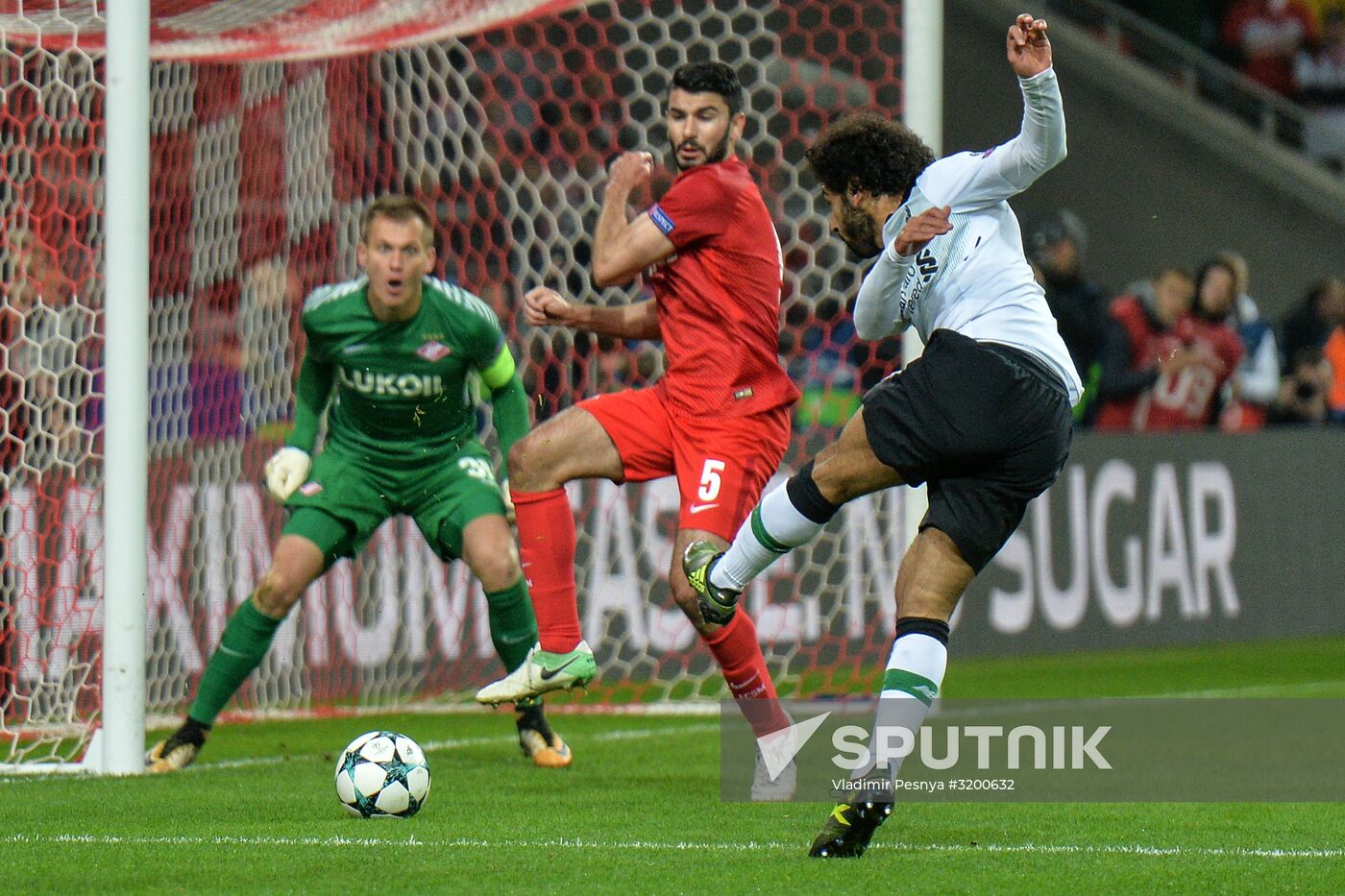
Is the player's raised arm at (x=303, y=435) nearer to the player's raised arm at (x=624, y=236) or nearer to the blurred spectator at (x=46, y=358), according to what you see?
the blurred spectator at (x=46, y=358)

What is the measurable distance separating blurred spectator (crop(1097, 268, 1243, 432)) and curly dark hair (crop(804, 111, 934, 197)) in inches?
277

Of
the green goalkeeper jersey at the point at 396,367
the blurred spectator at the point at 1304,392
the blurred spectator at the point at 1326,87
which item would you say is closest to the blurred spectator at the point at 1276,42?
the blurred spectator at the point at 1326,87

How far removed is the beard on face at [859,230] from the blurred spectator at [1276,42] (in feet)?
Answer: 41.0

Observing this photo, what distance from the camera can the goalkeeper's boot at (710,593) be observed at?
495 centimetres

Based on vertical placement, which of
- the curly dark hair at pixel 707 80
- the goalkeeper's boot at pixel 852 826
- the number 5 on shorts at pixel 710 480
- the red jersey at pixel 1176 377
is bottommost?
the goalkeeper's boot at pixel 852 826

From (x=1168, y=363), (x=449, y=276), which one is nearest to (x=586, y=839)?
(x=449, y=276)

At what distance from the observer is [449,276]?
9656 mm

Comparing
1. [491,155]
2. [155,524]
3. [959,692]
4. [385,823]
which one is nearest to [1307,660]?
[959,692]

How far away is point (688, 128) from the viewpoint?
5.77 m

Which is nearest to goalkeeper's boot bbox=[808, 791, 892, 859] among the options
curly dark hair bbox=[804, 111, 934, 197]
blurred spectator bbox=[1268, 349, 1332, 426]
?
curly dark hair bbox=[804, 111, 934, 197]

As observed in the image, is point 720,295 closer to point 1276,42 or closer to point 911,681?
point 911,681

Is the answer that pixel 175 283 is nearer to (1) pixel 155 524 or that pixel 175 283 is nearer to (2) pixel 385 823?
(1) pixel 155 524

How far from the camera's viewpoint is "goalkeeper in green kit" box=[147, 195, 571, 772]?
661cm

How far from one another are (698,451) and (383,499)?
1514mm
